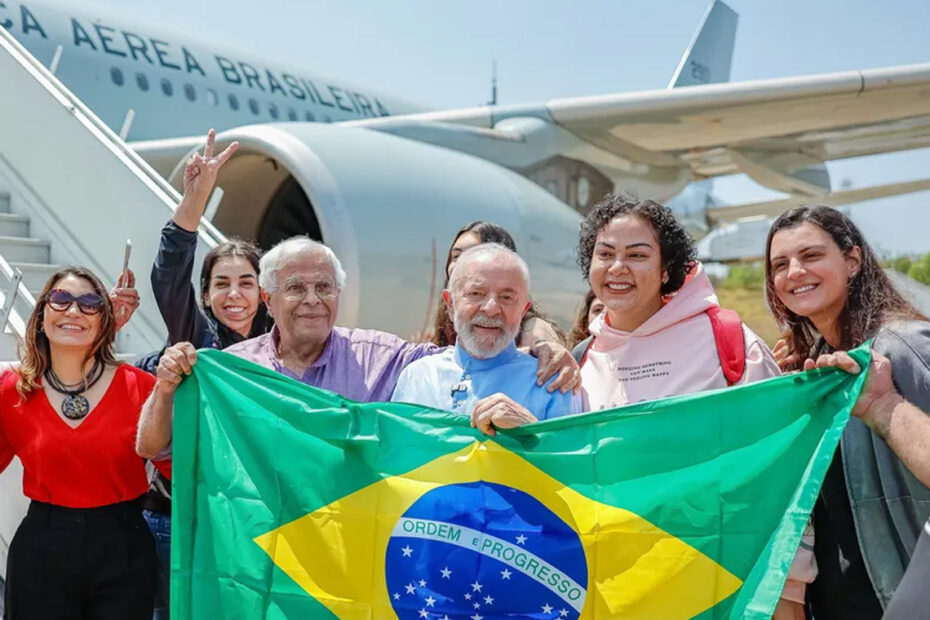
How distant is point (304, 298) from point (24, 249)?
3.37m

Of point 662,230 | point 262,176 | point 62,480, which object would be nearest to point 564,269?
point 262,176

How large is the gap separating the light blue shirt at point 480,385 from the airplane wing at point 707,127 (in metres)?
5.48

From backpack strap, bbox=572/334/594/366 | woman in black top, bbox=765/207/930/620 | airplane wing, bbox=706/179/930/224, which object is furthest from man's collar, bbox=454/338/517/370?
airplane wing, bbox=706/179/930/224

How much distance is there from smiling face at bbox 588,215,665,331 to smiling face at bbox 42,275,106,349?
1.49 meters

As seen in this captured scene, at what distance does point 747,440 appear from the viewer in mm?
2258

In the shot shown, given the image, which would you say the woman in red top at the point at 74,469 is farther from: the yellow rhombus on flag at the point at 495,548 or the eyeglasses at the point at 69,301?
the yellow rhombus on flag at the point at 495,548

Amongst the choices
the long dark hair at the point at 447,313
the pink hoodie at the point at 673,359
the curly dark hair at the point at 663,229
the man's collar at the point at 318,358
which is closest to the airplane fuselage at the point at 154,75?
the long dark hair at the point at 447,313

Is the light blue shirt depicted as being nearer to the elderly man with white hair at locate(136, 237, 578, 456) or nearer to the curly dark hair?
the elderly man with white hair at locate(136, 237, 578, 456)

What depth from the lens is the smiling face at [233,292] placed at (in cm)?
327

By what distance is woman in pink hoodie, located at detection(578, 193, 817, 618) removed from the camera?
2.45m

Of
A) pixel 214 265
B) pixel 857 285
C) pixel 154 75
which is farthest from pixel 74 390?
pixel 154 75

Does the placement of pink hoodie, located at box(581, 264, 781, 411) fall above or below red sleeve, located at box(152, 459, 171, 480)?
above

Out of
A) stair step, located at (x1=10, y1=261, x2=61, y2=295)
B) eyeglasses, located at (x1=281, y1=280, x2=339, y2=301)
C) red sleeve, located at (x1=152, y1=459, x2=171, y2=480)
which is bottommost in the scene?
red sleeve, located at (x1=152, y1=459, x2=171, y2=480)

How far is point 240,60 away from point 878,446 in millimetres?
9561
